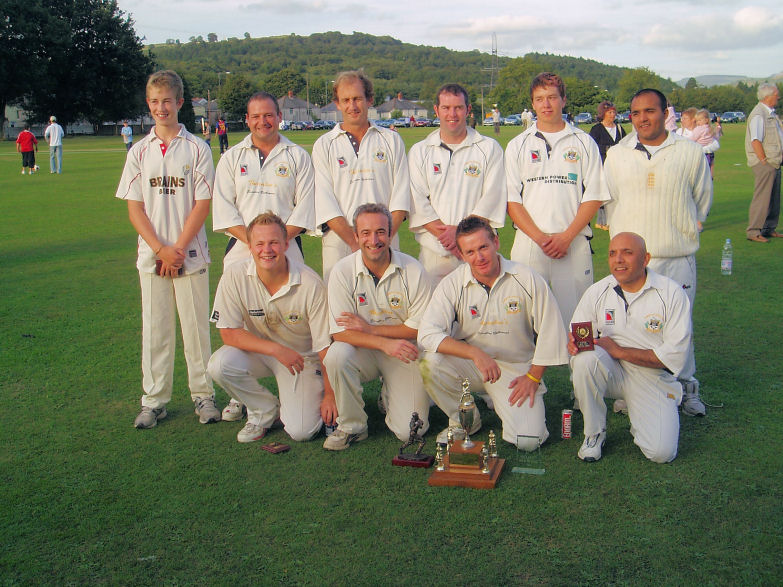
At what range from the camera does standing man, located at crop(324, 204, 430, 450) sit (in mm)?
5156

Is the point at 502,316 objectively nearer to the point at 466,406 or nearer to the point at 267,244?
the point at 466,406

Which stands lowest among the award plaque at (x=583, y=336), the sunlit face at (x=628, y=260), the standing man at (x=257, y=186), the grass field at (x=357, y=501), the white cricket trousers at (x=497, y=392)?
the grass field at (x=357, y=501)

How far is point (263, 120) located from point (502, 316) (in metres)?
2.32

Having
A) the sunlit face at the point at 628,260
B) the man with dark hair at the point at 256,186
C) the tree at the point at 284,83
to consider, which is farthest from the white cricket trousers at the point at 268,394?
the tree at the point at 284,83

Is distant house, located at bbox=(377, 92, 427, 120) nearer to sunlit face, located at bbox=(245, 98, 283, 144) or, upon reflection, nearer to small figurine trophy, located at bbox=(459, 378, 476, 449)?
sunlit face, located at bbox=(245, 98, 283, 144)

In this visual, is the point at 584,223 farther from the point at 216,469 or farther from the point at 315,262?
the point at 315,262

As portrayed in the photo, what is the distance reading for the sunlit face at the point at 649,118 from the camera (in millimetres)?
5590

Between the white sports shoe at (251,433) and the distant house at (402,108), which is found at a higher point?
the distant house at (402,108)

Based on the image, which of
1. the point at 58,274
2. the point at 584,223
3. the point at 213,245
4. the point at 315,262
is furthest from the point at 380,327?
the point at 213,245

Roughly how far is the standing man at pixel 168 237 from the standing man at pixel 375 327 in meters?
1.11

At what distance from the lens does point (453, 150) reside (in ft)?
19.5

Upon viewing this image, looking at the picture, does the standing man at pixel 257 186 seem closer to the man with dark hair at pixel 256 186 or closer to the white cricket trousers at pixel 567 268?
the man with dark hair at pixel 256 186

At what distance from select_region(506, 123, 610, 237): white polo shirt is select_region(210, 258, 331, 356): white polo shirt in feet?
5.88

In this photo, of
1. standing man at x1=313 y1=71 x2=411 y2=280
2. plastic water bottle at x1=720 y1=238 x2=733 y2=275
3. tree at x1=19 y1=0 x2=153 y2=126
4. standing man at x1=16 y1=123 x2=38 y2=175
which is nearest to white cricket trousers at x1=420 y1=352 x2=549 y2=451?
standing man at x1=313 y1=71 x2=411 y2=280
